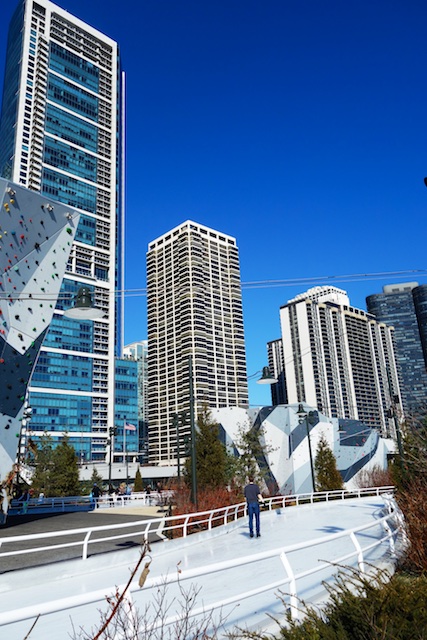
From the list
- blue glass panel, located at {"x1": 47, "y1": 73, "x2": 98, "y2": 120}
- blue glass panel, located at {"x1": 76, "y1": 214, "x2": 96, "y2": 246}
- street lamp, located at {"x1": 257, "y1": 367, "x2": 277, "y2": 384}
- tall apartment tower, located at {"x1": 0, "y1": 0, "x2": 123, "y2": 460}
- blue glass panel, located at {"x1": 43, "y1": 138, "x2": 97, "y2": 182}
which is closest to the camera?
street lamp, located at {"x1": 257, "y1": 367, "x2": 277, "y2": 384}

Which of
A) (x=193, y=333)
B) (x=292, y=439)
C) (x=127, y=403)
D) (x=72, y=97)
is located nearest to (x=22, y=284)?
(x=292, y=439)

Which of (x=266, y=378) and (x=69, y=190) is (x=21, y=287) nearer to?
(x=266, y=378)

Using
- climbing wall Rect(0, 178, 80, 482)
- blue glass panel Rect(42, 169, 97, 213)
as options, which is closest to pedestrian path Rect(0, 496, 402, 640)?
climbing wall Rect(0, 178, 80, 482)

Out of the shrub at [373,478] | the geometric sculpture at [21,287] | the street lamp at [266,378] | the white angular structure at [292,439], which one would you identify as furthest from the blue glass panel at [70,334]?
the street lamp at [266,378]

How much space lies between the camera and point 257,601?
6781 millimetres

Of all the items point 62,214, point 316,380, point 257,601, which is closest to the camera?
point 257,601

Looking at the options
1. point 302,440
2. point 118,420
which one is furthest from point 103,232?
point 302,440

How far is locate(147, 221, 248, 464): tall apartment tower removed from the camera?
180875mm

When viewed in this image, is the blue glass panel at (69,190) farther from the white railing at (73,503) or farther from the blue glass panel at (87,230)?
the white railing at (73,503)

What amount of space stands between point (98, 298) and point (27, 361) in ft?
393

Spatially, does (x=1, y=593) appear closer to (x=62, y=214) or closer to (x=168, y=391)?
(x=62, y=214)

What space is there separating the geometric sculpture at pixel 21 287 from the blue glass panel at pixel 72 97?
479ft

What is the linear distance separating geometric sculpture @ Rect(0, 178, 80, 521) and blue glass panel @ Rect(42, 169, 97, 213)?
12636 cm

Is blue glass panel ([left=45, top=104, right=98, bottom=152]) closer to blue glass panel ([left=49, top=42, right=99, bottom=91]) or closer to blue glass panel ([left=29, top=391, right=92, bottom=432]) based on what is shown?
blue glass panel ([left=49, top=42, right=99, bottom=91])
